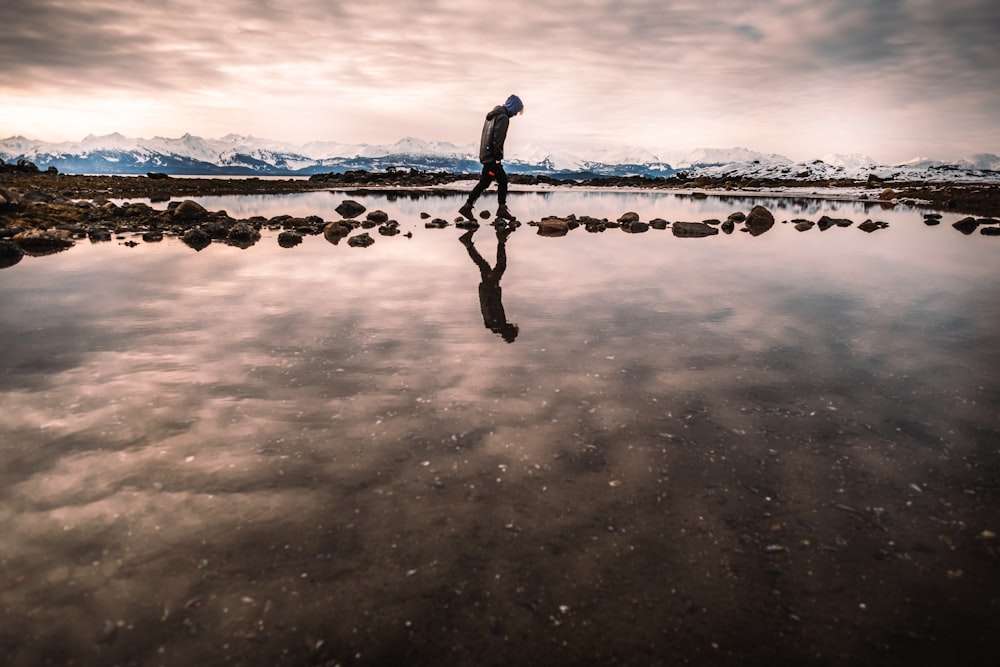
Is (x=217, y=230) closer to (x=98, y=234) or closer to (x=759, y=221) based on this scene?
(x=98, y=234)

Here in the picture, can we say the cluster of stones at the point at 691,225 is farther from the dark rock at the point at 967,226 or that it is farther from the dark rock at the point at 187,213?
the dark rock at the point at 187,213

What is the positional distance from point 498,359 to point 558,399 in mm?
1319

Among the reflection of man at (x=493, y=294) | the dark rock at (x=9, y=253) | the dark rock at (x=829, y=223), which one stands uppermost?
the dark rock at (x=829, y=223)

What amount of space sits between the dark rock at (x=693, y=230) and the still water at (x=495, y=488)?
1244 cm

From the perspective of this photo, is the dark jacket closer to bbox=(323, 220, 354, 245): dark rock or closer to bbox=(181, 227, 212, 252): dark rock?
bbox=(323, 220, 354, 245): dark rock

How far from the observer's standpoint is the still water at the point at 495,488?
2699mm

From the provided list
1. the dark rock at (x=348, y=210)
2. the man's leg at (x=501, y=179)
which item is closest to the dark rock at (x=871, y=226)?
the man's leg at (x=501, y=179)

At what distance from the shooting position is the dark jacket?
20.3m

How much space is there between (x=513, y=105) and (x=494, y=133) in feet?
4.20

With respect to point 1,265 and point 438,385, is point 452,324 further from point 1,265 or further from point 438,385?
point 1,265

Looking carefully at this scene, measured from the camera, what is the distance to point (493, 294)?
390 inches

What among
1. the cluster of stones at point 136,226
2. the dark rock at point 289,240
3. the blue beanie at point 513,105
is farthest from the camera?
the blue beanie at point 513,105

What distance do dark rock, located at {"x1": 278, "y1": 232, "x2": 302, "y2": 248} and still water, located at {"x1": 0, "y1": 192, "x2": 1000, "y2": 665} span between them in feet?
26.7

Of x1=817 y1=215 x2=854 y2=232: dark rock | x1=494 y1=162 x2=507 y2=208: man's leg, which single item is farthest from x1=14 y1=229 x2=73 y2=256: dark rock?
x1=817 y1=215 x2=854 y2=232: dark rock
